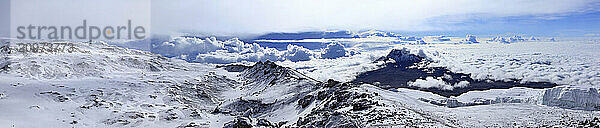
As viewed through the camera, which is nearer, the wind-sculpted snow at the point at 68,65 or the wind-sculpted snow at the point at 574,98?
the wind-sculpted snow at the point at 574,98

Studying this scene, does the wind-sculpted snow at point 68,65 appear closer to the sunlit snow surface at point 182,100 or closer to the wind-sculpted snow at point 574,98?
the sunlit snow surface at point 182,100

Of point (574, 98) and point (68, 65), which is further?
point (68, 65)

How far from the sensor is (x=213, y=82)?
101625mm

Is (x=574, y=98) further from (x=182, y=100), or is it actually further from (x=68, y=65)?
(x=68, y=65)

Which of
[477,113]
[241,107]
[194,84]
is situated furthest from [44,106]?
[477,113]

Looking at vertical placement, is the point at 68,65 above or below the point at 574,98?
above

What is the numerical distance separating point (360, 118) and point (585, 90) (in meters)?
29.9

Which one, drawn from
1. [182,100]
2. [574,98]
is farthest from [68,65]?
[574,98]

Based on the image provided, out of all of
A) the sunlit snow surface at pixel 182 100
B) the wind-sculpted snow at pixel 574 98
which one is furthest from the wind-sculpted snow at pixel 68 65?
the wind-sculpted snow at pixel 574 98

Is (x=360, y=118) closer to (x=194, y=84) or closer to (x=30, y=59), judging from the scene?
(x=194, y=84)

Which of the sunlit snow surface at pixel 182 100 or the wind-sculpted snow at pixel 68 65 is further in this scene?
the wind-sculpted snow at pixel 68 65

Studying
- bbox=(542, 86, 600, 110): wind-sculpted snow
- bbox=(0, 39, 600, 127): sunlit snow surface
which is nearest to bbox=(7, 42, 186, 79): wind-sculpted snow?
bbox=(0, 39, 600, 127): sunlit snow surface

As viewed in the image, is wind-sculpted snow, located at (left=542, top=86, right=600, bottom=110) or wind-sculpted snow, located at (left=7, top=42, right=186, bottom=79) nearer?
wind-sculpted snow, located at (left=542, top=86, right=600, bottom=110)

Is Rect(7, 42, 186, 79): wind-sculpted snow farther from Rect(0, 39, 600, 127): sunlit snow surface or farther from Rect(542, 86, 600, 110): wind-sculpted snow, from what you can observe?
Rect(542, 86, 600, 110): wind-sculpted snow
